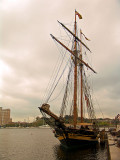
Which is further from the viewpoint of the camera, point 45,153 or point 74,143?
point 45,153

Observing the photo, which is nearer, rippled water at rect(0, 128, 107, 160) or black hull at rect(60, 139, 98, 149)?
rippled water at rect(0, 128, 107, 160)

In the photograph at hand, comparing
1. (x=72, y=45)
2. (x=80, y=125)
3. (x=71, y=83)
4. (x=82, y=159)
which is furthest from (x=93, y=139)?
(x=72, y=45)

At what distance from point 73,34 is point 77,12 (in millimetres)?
6573

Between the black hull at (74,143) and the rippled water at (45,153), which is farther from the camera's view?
the black hull at (74,143)

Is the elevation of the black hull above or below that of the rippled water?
above

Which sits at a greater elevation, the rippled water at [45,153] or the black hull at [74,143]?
the black hull at [74,143]

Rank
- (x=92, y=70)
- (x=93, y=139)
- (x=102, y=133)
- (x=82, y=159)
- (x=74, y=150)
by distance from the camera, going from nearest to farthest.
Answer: (x=82, y=159) → (x=74, y=150) → (x=93, y=139) → (x=102, y=133) → (x=92, y=70)

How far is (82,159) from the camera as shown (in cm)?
2214

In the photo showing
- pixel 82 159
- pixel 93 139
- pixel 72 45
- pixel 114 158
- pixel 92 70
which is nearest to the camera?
pixel 114 158

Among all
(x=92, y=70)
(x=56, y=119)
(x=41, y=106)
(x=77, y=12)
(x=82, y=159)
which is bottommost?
(x=82, y=159)

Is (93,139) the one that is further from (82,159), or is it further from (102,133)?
(82,159)

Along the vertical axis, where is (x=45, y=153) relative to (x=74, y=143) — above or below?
below

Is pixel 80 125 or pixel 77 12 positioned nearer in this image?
pixel 80 125

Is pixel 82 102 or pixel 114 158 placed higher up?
pixel 82 102
